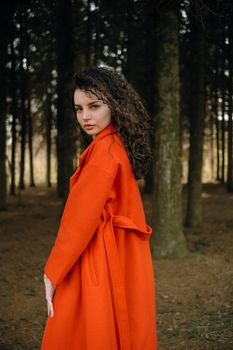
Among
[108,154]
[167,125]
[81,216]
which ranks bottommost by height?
[81,216]

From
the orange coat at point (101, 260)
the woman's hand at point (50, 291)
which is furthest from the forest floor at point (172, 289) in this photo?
the woman's hand at point (50, 291)

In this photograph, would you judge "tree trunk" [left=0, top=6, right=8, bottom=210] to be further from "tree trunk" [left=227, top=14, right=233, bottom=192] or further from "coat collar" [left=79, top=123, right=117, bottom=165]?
"coat collar" [left=79, top=123, right=117, bottom=165]

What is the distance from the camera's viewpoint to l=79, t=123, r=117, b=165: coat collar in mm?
2322

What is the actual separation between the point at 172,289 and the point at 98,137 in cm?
528

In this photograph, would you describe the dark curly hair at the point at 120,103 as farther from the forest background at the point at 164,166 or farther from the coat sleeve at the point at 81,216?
the forest background at the point at 164,166

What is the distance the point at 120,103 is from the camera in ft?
7.86

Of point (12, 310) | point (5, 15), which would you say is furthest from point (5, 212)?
point (12, 310)

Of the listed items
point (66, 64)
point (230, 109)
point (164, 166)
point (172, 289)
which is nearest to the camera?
point (172, 289)

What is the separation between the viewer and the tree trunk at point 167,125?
7.87m

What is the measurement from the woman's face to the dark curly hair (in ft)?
0.08

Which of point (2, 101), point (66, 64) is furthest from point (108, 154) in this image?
point (2, 101)

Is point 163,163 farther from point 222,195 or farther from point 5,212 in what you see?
point 222,195

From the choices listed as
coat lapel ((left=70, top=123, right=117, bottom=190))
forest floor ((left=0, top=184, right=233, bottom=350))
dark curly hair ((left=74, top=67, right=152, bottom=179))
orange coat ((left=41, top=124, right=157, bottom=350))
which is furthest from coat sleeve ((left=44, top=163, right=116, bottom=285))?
forest floor ((left=0, top=184, right=233, bottom=350))

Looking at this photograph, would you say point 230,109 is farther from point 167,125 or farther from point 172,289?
point 172,289
